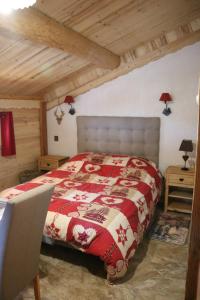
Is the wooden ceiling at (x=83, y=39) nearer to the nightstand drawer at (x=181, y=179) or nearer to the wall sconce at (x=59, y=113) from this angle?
the wall sconce at (x=59, y=113)

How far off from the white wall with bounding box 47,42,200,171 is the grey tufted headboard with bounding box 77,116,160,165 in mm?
104

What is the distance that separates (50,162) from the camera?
4.30m

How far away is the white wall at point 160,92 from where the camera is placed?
3479 mm

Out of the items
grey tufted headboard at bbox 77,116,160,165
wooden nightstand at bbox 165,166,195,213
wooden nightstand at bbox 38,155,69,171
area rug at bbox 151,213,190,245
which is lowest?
area rug at bbox 151,213,190,245

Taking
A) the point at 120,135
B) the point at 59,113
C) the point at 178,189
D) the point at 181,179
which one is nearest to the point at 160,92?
the point at 120,135

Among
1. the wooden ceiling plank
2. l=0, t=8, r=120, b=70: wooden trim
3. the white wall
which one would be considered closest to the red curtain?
the wooden ceiling plank

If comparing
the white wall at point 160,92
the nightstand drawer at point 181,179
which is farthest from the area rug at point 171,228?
the white wall at point 160,92

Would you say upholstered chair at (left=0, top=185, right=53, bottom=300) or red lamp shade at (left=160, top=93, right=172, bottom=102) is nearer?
upholstered chair at (left=0, top=185, right=53, bottom=300)

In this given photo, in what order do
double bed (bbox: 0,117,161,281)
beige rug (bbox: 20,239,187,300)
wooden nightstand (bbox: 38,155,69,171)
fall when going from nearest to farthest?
1. beige rug (bbox: 20,239,187,300)
2. double bed (bbox: 0,117,161,281)
3. wooden nightstand (bbox: 38,155,69,171)

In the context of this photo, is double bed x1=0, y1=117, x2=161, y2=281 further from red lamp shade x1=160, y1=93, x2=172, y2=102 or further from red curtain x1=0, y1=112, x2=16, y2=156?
red curtain x1=0, y1=112, x2=16, y2=156

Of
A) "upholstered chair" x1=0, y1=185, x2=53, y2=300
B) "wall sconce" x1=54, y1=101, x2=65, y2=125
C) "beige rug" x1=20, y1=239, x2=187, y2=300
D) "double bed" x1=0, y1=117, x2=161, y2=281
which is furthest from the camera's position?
"wall sconce" x1=54, y1=101, x2=65, y2=125

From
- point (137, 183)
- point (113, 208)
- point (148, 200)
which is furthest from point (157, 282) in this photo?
point (137, 183)

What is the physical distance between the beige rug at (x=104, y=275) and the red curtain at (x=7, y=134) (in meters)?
1.72

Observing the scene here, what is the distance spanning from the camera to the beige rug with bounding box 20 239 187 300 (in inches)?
79.3
